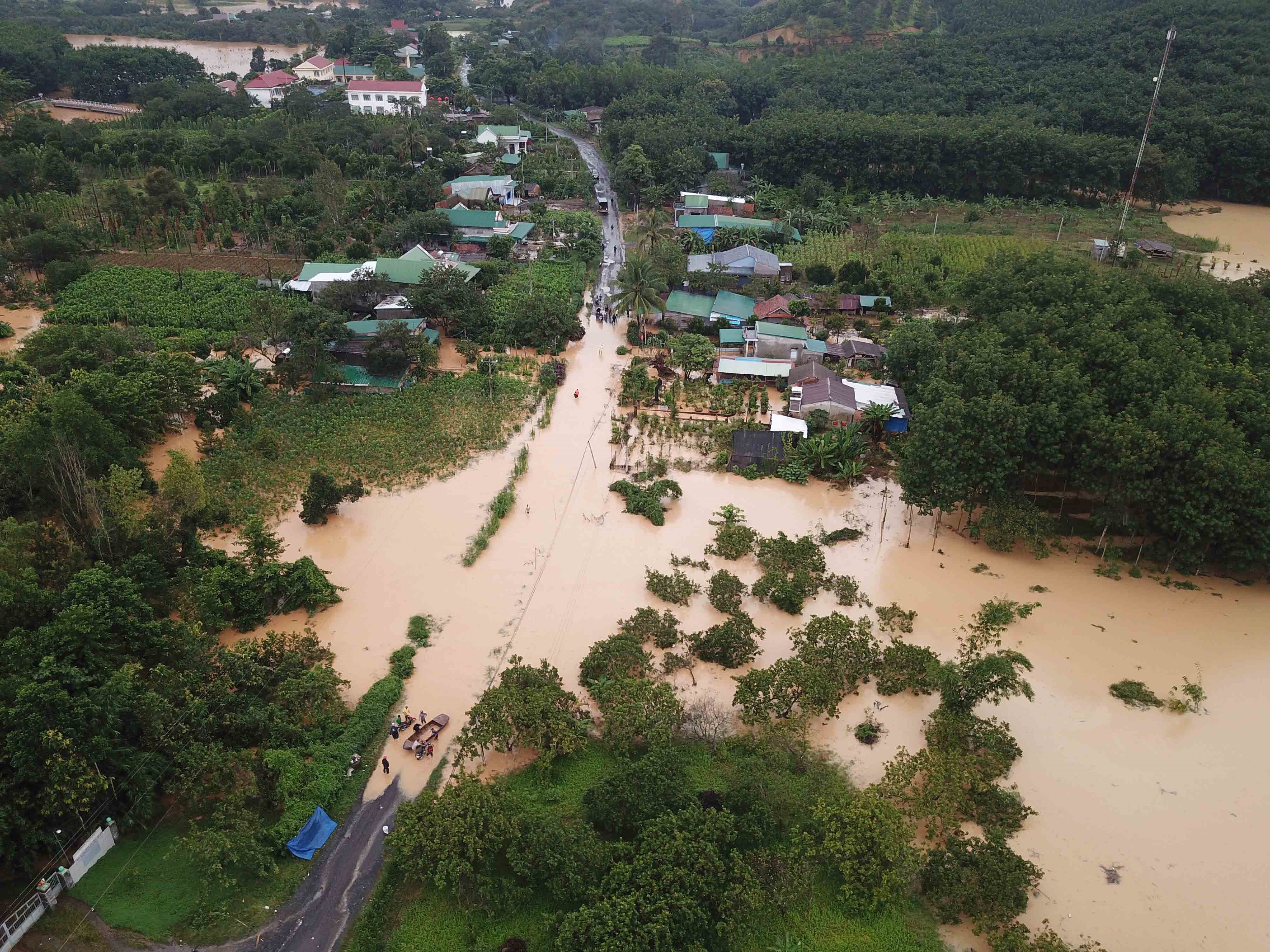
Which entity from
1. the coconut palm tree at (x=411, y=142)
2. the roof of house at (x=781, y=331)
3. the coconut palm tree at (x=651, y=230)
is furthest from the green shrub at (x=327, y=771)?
the coconut palm tree at (x=411, y=142)

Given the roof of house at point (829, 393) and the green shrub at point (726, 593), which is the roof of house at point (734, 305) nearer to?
the roof of house at point (829, 393)

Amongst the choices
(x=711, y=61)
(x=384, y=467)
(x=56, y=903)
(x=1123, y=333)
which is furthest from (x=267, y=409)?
(x=711, y=61)

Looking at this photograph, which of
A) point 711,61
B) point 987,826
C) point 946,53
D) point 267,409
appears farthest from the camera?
point 711,61

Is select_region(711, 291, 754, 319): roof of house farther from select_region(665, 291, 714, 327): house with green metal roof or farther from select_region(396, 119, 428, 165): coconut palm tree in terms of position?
select_region(396, 119, 428, 165): coconut palm tree

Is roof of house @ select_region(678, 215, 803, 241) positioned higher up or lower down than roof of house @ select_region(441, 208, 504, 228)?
higher up

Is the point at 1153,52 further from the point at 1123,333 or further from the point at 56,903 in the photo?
the point at 56,903

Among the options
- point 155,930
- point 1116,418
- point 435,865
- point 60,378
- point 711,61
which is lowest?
point 155,930

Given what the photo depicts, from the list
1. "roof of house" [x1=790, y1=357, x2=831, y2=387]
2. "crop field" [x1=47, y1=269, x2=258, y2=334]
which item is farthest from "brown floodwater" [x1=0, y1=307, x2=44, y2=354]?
"roof of house" [x1=790, y1=357, x2=831, y2=387]
